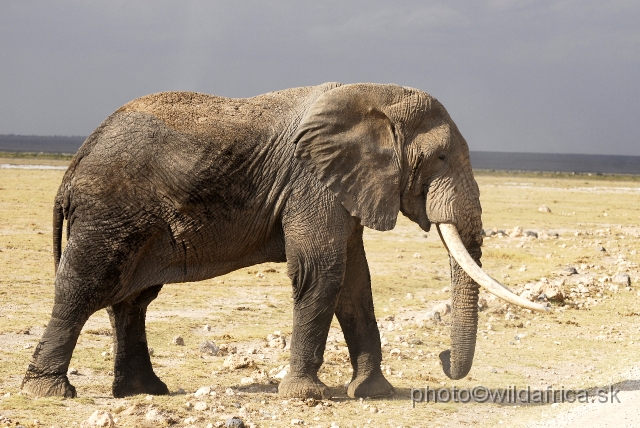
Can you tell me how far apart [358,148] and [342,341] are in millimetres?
3803

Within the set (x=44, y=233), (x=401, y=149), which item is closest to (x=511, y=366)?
(x=401, y=149)

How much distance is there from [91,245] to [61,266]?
1.25 ft

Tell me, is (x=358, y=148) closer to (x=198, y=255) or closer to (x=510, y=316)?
(x=198, y=255)

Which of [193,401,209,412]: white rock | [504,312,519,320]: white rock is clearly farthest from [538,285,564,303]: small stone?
[193,401,209,412]: white rock

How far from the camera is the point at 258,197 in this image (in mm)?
7746

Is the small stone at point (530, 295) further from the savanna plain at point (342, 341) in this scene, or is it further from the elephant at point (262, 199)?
the elephant at point (262, 199)

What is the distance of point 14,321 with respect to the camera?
36.9 feet

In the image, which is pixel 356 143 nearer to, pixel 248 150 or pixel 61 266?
pixel 248 150

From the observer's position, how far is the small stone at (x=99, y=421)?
6684 mm

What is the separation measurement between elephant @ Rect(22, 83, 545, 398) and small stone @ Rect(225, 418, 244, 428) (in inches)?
36.6

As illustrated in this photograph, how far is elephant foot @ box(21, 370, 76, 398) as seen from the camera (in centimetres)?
767

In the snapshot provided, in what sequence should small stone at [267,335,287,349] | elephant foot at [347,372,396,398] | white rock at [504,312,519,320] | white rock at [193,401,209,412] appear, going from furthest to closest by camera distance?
white rock at [504,312,519,320], small stone at [267,335,287,349], elephant foot at [347,372,396,398], white rock at [193,401,209,412]

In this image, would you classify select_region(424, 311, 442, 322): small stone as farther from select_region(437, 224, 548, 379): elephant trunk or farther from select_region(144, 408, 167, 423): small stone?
select_region(144, 408, 167, 423): small stone

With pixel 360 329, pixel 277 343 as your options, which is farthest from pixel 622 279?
pixel 360 329
